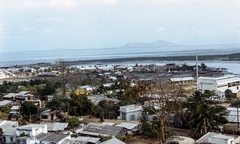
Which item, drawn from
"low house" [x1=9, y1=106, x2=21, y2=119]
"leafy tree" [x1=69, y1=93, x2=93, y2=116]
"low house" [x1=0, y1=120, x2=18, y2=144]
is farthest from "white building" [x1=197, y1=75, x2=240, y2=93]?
"low house" [x1=0, y1=120, x2=18, y2=144]

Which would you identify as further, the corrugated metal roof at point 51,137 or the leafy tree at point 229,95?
the leafy tree at point 229,95

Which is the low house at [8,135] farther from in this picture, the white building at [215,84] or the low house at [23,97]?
the white building at [215,84]

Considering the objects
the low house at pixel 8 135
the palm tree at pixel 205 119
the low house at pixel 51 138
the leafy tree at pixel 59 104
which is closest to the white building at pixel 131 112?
the leafy tree at pixel 59 104

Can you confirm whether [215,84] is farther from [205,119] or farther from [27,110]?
[27,110]

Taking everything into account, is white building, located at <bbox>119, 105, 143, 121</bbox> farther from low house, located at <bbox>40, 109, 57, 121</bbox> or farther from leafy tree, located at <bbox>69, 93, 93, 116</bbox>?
low house, located at <bbox>40, 109, 57, 121</bbox>

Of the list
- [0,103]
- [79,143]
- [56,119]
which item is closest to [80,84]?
[0,103]

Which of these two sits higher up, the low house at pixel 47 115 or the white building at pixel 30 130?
the white building at pixel 30 130

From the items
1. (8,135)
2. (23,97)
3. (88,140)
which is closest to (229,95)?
(88,140)

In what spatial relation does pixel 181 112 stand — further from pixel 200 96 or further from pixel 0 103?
pixel 0 103
